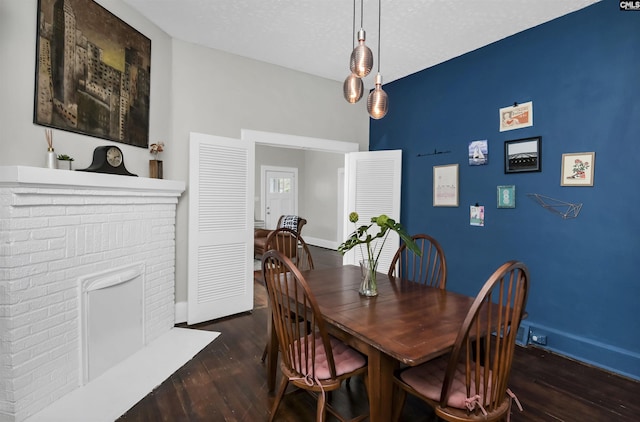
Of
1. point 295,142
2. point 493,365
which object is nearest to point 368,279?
point 493,365

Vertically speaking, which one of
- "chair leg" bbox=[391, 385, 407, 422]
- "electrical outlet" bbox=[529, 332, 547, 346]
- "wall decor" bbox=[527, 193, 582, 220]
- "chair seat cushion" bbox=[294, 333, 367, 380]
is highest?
"wall decor" bbox=[527, 193, 582, 220]

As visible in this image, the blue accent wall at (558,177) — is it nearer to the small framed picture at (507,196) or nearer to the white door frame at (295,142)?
the small framed picture at (507,196)

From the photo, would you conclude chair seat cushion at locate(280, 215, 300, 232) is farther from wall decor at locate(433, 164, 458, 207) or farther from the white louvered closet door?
wall decor at locate(433, 164, 458, 207)

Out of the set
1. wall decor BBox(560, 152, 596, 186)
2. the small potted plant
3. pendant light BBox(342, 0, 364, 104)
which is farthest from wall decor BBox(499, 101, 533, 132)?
the small potted plant

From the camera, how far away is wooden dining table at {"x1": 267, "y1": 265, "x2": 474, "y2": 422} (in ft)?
4.16

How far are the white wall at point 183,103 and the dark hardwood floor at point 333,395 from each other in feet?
3.72

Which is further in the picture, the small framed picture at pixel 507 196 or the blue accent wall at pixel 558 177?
the small framed picture at pixel 507 196

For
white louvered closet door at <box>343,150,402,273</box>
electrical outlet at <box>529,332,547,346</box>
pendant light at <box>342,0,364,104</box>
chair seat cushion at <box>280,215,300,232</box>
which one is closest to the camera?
pendant light at <box>342,0,364,104</box>

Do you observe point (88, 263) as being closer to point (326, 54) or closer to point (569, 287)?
point (326, 54)

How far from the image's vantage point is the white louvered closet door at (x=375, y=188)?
3.85 metres

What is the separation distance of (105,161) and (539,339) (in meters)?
3.68

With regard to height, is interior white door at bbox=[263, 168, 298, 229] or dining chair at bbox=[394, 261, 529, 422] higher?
interior white door at bbox=[263, 168, 298, 229]

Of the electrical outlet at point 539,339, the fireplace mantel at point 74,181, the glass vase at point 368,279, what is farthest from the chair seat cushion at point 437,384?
the fireplace mantel at point 74,181

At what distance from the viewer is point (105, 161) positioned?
7.24ft
